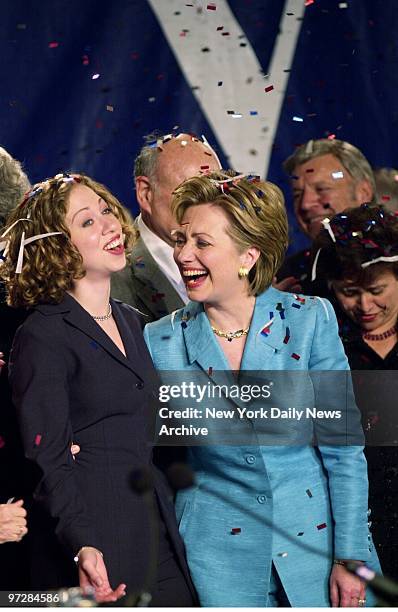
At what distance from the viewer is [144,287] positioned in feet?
10.6

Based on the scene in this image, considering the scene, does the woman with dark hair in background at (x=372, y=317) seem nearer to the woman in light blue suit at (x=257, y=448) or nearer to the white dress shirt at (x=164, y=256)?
the woman in light blue suit at (x=257, y=448)

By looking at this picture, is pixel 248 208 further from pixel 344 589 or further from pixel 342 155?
pixel 344 589

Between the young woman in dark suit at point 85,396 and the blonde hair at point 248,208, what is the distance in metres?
0.22

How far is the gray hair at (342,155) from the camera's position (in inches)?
133

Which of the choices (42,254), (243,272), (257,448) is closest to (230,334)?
(243,272)

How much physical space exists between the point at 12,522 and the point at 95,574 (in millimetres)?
342

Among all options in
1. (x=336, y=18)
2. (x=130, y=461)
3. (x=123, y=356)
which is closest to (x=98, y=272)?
(x=123, y=356)

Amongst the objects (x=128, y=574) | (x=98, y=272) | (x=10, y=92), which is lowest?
(x=128, y=574)

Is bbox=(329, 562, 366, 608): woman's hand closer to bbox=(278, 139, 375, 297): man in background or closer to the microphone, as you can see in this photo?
the microphone

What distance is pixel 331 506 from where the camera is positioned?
2.87 metres

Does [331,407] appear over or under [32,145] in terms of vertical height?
under

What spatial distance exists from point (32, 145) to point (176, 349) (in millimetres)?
881

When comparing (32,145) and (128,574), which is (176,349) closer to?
(128,574)

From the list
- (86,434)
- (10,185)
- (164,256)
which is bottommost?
(86,434)
